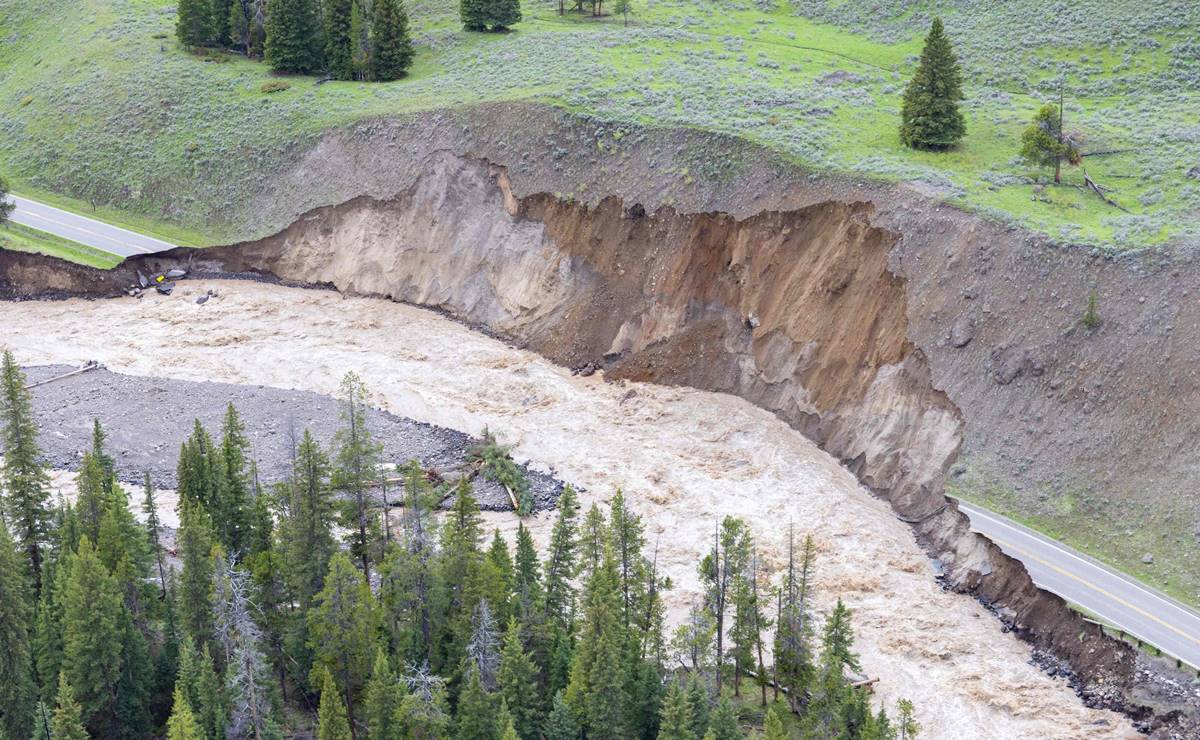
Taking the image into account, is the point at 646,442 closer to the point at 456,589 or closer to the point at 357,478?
the point at 357,478

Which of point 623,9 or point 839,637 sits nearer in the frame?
point 839,637

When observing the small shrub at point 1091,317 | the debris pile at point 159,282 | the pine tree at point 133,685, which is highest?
the small shrub at point 1091,317

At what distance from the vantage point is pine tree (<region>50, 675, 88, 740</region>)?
40375mm

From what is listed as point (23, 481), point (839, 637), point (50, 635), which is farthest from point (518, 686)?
point (23, 481)

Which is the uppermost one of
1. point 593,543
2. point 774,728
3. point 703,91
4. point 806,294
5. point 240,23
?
point 240,23

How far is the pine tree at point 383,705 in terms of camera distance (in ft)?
135

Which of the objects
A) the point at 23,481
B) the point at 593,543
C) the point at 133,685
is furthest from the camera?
the point at 23,481

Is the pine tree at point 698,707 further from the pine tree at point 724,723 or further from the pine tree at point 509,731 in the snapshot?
the pine tree at point 509,731

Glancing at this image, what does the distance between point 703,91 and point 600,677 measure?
45.1 m

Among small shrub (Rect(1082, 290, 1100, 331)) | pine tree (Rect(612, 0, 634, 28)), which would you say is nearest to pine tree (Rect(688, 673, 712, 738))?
A: small shrub (Rect(1082, 290, 1100, 331))

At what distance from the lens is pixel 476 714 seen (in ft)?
138


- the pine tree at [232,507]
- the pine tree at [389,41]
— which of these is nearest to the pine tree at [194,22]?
the pine tree at [389,41]

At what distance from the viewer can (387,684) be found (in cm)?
4119

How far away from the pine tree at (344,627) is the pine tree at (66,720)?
7.12 meters
